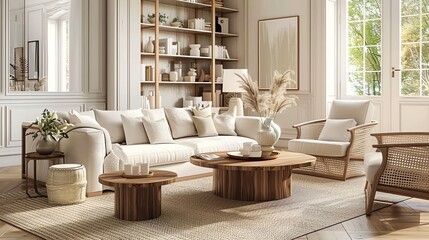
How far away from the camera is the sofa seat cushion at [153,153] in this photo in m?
5.00

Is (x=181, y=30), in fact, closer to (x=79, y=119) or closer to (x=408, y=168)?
(x=79, y=119)

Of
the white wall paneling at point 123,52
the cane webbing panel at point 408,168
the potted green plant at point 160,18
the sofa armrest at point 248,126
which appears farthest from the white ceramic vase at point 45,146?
the potted green plant at point 160,18

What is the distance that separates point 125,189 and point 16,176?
8.45ft

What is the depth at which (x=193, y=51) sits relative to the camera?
27.8ft

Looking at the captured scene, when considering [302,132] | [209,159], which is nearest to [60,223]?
[209,159]

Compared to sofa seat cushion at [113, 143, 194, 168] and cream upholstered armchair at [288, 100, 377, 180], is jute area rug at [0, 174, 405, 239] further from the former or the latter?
cream upholstered armchair at [288, 100, 377, 180]

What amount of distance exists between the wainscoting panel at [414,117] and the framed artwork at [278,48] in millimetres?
1761

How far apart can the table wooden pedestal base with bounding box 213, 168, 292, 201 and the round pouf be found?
4.27ft

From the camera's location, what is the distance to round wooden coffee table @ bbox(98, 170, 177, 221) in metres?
3.84

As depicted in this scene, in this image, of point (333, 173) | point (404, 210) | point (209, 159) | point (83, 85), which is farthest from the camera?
point (83, 85)

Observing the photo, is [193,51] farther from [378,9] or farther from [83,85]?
[378,9]

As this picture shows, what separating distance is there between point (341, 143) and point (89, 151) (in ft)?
9.04

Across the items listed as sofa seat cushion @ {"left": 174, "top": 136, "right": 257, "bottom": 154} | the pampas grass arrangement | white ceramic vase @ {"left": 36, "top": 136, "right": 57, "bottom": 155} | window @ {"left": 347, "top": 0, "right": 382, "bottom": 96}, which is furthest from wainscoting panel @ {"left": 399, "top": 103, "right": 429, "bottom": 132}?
white ceramic vase @ {"left": 36, "top": 136, "right": 57, "bottom": 155}

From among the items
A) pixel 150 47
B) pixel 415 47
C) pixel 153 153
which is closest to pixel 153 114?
pixel 153 153
